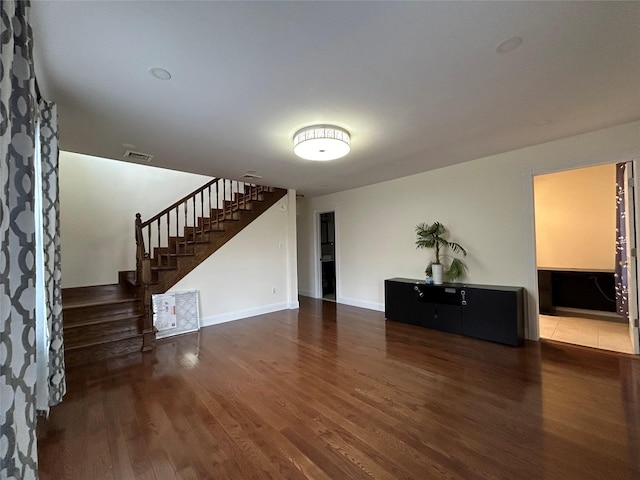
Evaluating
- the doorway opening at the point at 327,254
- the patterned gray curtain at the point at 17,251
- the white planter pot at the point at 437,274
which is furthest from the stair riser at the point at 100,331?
the doorway opening at the point at 327,254

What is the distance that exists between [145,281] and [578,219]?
7384 mm

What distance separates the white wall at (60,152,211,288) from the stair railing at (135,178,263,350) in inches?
15.0

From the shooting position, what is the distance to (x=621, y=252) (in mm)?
3904

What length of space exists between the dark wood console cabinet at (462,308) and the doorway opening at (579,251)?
1.08 meters

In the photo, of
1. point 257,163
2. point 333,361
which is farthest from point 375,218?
point 333,361

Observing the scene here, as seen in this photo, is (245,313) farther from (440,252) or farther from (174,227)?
(440,252)

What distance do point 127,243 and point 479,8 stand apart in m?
5.94

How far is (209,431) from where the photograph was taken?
6.57 feet

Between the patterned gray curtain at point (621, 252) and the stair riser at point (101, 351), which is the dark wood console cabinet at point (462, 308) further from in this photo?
the stair riser at point (101, 351)

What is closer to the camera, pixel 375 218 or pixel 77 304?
pixel 77 304

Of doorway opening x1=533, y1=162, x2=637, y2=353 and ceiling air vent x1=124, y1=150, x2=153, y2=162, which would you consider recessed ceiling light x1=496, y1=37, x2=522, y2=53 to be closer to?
doorway opening x1=533, y1=162, x2=637, y2=353

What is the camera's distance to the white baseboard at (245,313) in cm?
473

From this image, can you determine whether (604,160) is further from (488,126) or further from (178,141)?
(178,141)

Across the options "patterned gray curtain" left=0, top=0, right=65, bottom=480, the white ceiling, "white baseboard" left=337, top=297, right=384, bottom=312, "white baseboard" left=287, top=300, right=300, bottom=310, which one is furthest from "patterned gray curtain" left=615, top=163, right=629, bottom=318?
"patterned gray curtain" left=0, top=0, right=65, bottom=480
